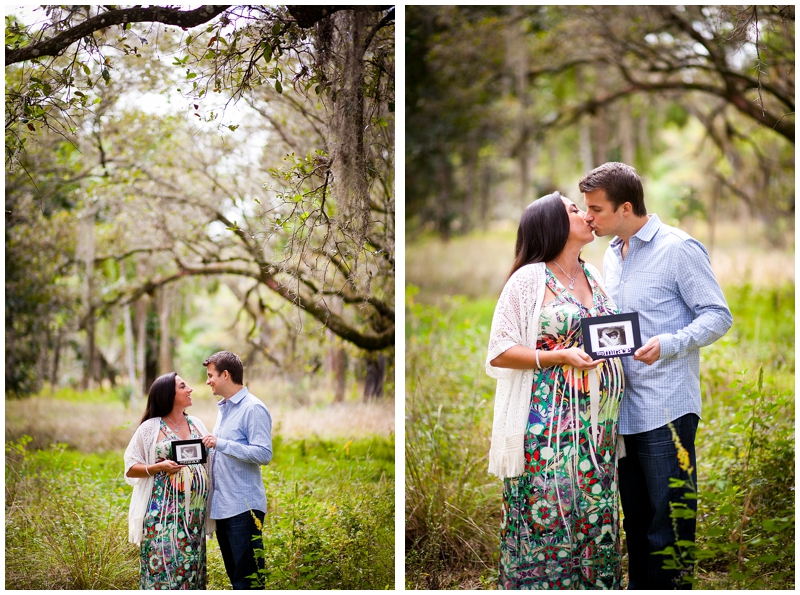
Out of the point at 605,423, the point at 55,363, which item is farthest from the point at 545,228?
the point at 55,363

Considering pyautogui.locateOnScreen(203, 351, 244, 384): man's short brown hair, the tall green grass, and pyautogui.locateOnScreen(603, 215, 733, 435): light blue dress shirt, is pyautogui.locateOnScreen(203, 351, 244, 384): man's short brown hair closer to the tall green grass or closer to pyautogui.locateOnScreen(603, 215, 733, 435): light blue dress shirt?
the tall green grass

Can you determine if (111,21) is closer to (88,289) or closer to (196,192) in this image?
(196,192)

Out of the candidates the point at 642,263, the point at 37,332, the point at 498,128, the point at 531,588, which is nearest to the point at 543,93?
the point at 498,128

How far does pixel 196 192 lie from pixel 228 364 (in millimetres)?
2566

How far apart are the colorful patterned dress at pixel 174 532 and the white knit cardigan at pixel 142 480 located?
0.02m

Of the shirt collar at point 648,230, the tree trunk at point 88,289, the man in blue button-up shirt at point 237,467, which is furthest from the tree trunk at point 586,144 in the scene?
the man in blue button-up shirt at point 237,467

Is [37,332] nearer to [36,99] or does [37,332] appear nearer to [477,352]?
[36,99]

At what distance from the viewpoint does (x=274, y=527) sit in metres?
3.31

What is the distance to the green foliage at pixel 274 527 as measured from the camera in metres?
2.92

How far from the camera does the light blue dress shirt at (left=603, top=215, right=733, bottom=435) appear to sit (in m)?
2.35

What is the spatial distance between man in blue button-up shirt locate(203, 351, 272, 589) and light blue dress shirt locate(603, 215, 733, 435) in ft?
4.57

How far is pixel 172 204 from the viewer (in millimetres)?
4969

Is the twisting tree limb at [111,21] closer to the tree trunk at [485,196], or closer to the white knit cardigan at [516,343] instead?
the white knit cardigan at [516,343]

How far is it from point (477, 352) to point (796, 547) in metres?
2.58
